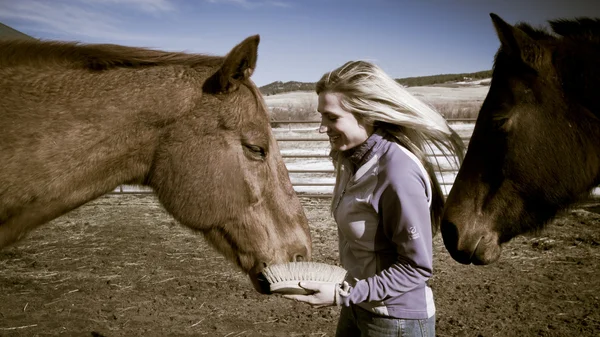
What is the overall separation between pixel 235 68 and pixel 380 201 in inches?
42.2

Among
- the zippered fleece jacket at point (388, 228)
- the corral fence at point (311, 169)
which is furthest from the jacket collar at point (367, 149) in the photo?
the corral fence at point (311, 169)

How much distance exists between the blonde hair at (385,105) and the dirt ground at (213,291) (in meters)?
2.65

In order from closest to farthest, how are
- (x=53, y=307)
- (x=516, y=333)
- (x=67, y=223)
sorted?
(x=516, y=333), (x=53, y=307), (x=67, y=223)

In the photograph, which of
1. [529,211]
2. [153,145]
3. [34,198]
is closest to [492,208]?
[529,211]

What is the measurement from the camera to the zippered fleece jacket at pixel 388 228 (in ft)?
6.13

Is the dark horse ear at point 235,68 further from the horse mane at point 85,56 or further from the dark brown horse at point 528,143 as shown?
the dark brown horse at point 528,143

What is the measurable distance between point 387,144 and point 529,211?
3.80 ft

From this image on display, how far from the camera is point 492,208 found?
2.49 meters

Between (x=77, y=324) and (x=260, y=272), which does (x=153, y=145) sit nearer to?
(x=260, y=272)

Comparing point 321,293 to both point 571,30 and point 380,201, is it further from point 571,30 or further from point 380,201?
point 571,30

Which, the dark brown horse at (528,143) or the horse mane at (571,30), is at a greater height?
the horse mane at (571,30)

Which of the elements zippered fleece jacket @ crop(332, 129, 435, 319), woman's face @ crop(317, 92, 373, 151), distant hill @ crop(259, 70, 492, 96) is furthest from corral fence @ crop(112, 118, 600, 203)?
distant hill @ crop(259, 70, 492, 96)

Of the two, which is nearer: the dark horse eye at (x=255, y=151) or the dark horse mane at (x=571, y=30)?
the dark horse eye at (x=255, y=151)

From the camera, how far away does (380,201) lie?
197cm
